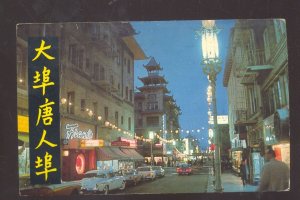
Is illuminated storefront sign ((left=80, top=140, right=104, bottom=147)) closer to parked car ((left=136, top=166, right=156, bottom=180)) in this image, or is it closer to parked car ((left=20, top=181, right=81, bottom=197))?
parked car ((left=20, top=181, right=81, bottom=197))

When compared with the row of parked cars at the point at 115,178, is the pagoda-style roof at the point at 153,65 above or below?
above

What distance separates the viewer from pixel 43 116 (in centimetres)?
367

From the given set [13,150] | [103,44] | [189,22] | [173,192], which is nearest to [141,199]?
[173,192]

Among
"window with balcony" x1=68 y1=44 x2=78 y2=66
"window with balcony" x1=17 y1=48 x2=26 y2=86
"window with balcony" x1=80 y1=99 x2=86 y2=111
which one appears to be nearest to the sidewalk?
"window with balcony" x1=80 y1=99 x2=86 y2=111

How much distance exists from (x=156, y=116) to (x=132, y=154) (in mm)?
550

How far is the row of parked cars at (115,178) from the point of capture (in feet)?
12.2

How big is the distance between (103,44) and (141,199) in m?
1.81

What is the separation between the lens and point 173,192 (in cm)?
385

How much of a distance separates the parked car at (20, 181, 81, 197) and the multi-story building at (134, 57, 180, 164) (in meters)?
0.84

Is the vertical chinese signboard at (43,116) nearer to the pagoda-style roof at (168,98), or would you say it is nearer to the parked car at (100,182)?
the parked car at (100,182)

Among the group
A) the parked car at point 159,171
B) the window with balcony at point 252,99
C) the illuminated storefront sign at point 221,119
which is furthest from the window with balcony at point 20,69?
the window with balcony at point 252,99

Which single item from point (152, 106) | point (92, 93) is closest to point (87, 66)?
point (92, 93)

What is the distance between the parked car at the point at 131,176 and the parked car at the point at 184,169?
456 millimetres

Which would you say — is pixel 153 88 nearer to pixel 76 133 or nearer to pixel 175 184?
pixel 76 133
